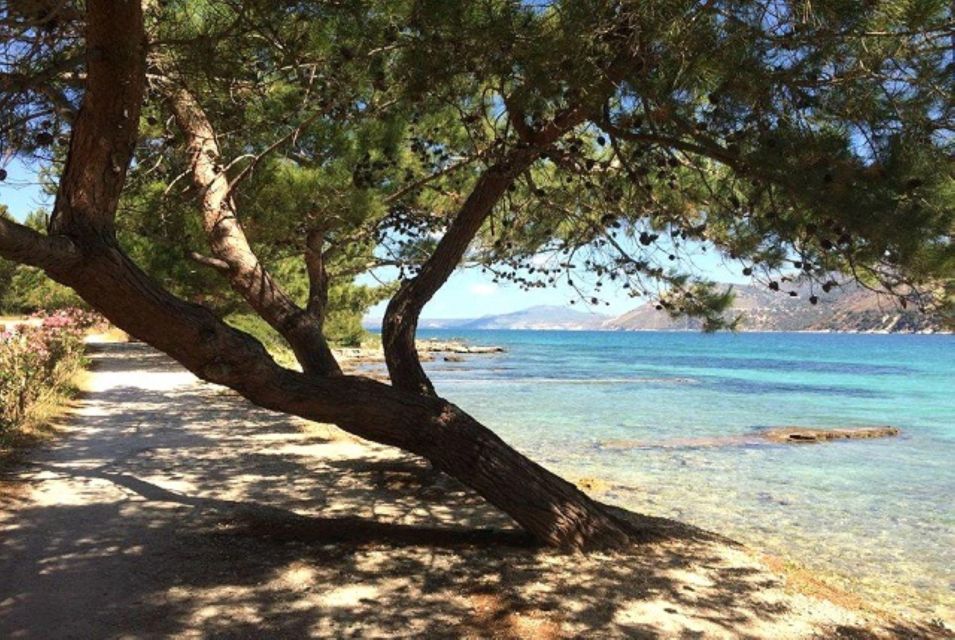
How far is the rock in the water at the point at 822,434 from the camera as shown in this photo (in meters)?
13.8

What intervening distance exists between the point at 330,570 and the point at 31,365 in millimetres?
7120

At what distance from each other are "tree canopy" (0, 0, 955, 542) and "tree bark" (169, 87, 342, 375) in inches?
0.7

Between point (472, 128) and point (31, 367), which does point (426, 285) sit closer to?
point (472, 128)

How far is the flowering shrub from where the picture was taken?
300 inches

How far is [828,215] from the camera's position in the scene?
10.1ft

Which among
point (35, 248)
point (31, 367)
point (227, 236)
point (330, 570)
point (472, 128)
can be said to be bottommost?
point (330, 570)

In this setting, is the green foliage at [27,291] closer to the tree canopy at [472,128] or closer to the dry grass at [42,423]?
the dry grass at [42,423]

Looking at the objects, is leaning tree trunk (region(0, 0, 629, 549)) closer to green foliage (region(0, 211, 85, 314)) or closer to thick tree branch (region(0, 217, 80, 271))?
thick tree branch (region(0, 217, 80, 271))

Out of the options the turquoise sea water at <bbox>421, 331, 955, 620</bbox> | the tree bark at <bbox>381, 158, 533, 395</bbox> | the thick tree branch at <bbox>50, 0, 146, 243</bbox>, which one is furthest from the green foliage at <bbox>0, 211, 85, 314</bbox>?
the thick tree branch at <bbox>50, 0, 146, 243</bbox>

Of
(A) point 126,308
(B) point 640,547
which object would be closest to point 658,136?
(B) point 640,547

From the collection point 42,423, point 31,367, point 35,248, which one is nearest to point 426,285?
point 35,248

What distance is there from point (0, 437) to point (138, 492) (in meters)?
2.08

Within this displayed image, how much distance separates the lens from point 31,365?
29.8 ft

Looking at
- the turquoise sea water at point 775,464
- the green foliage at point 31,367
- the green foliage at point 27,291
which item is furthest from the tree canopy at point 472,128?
the green foliage at point 27,291
